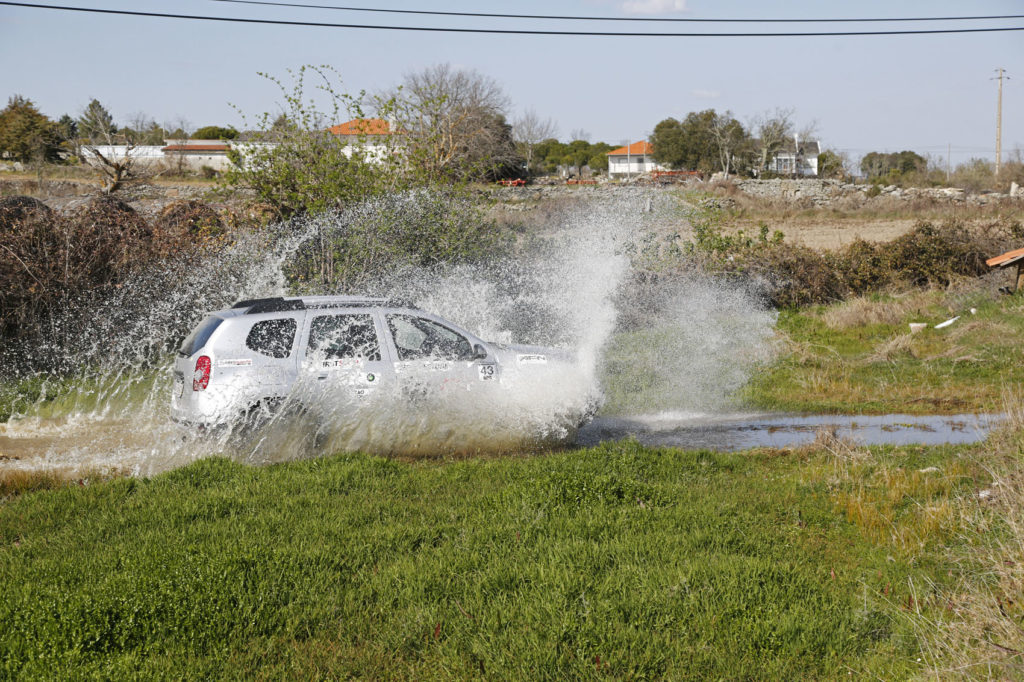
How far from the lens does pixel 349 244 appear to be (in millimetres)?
16500

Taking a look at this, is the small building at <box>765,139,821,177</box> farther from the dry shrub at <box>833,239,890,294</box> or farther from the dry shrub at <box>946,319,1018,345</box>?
the dry shrub at <box>946,319,1018,345</box>

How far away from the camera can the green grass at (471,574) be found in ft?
15.0

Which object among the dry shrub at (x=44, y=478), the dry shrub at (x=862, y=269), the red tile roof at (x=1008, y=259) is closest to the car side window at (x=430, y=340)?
the dry shrub at (x=44, y=478)

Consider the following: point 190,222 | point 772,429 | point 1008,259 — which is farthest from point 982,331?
point 190,222

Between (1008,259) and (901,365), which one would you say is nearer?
(901,365)

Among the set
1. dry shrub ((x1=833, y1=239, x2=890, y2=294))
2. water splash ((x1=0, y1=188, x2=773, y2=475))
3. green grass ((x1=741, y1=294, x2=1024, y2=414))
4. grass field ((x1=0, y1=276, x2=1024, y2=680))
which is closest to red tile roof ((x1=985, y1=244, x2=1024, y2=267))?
green grass ((x1=741, y1=294, x2=1024, y2=414))

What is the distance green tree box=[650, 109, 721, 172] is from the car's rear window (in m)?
65.2

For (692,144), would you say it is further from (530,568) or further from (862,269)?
(530,568)

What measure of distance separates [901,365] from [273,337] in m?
12.0

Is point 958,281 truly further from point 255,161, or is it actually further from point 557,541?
point 557,541

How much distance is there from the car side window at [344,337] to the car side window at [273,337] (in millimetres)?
213

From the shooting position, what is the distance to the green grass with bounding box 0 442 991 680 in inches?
180

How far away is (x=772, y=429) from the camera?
1166cm

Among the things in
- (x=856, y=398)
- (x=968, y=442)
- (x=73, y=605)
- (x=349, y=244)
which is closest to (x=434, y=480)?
(x=73, y=605)
